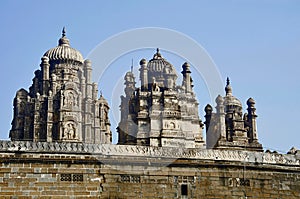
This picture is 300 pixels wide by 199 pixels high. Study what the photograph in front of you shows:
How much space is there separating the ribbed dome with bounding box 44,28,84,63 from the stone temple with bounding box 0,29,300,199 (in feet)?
0.29

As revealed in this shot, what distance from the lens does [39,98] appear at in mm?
43531

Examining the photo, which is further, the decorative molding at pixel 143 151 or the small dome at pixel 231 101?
the small dome at pixel 231 101

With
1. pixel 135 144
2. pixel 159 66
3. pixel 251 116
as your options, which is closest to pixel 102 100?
pixel 159 66

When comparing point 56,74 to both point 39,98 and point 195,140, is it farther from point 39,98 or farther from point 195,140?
point 195,140

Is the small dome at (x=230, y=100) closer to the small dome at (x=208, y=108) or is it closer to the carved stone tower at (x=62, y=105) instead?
the small dome at (x=208, y=108)

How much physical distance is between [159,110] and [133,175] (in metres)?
20.3

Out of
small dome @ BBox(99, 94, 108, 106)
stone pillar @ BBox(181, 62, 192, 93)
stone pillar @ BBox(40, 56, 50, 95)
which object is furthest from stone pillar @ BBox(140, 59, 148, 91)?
stone pillar @ BBox(40, 56, 50, 95)

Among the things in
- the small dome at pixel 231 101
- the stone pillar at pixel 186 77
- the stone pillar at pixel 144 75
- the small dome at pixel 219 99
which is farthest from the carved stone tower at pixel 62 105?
the small dome at pixel 231 101

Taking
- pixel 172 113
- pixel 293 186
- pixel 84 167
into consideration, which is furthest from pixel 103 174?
pixel 172 113

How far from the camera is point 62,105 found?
41906 mm

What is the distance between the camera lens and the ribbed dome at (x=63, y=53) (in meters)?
45.8

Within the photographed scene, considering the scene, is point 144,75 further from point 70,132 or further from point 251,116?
point 251,116

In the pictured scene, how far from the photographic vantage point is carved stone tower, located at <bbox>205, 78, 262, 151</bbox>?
39.1m

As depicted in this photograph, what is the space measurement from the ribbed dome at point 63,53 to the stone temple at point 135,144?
90mm
